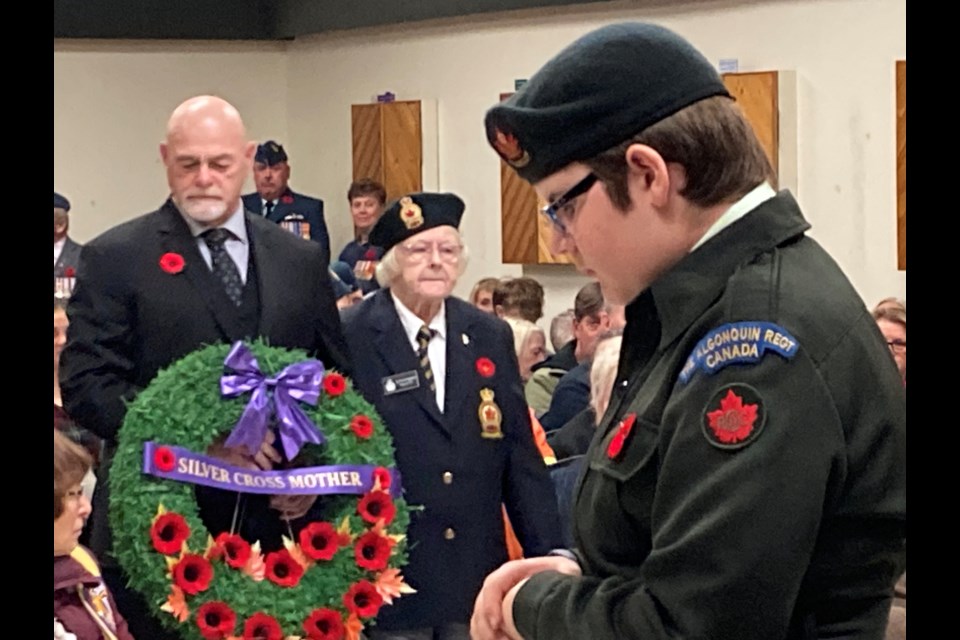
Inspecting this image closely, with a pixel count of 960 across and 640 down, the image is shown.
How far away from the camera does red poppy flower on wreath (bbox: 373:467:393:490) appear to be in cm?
388

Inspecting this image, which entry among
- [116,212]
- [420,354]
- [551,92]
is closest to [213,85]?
[116,212]

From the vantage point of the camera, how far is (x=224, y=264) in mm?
3887

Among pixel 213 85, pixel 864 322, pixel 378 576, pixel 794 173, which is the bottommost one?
pixel 378 576

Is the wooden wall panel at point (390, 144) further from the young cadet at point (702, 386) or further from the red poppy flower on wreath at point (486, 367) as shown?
the young cadet at point (702, 386)

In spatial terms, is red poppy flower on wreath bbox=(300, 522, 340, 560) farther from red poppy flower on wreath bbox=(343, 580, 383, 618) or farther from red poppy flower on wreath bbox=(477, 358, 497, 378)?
red poppy flower on wreath bbox=(477, 358, 497, 378)

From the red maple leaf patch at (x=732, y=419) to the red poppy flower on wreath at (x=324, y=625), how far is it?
7.87 ft

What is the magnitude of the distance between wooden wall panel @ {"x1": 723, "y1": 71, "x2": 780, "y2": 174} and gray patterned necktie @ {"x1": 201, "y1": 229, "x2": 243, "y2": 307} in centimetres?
489

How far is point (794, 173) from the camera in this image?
845cm

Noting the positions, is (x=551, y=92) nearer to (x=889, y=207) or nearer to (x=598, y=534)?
(x=598, y=534)

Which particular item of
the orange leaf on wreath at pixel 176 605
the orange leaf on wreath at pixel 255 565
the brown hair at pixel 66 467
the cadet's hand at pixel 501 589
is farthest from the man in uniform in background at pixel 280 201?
the cadet's hand at pixel 501 589

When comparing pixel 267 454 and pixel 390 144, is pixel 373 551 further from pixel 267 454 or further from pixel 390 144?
pixel 390 144

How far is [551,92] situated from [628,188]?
13cm

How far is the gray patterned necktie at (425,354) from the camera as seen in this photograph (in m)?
4.48

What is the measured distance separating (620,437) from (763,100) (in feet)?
22.9
